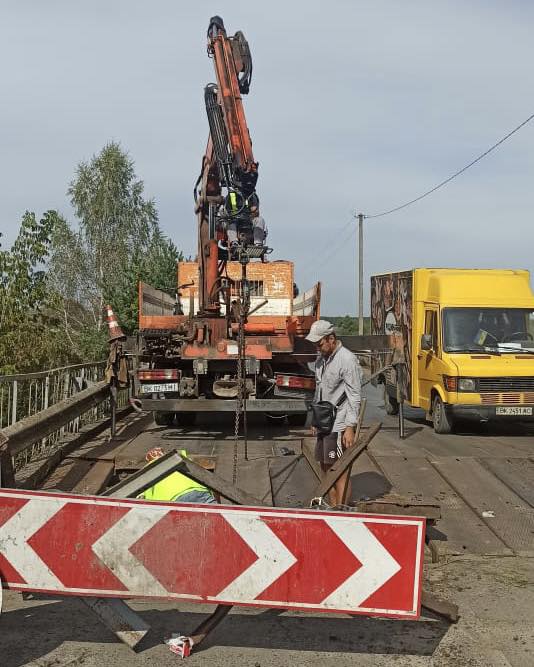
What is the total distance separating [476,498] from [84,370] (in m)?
7.96

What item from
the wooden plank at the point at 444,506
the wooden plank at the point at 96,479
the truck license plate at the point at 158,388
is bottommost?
the wooden plank at the point at 444,506

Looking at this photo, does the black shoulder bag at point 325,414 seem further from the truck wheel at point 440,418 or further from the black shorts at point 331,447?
the truck wheel at point 440,418

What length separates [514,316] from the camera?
43.3 feet

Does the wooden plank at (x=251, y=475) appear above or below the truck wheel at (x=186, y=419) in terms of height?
below

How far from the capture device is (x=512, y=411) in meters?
12.2

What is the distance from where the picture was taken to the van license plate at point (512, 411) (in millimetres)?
12188

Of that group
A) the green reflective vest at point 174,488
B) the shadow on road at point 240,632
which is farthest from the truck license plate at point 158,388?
the shadow on road at point 240,632

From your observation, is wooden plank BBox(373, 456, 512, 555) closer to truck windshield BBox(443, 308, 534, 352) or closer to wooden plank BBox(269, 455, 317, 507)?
wooden plank BBox(269, 455, 317, 507)

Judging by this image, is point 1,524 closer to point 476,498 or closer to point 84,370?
point 476,498

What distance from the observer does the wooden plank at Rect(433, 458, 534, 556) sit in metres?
6.57

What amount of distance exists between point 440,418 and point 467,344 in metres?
1.32

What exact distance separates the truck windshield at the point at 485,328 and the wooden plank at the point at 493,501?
354 cm

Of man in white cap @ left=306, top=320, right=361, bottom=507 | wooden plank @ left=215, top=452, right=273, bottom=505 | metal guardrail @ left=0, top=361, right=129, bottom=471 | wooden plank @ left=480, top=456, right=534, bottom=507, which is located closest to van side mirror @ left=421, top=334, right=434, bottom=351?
wooden plank @ left=480, top=456, right=534, bottom=507

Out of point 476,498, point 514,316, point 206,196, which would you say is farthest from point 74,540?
point 514,316
